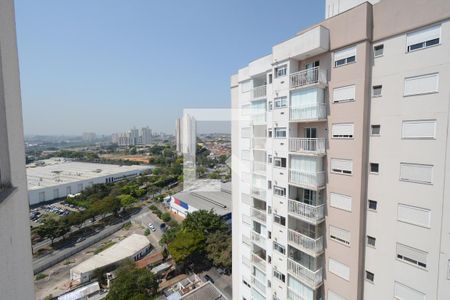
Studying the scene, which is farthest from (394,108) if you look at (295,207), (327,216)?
(295,207)

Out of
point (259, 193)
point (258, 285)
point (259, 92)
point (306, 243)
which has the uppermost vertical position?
point (259, 92)

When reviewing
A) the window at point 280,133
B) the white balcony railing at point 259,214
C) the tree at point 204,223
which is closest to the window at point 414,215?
the window at point 280,133

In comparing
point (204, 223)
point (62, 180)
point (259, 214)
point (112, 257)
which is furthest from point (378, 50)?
point (62, 180)

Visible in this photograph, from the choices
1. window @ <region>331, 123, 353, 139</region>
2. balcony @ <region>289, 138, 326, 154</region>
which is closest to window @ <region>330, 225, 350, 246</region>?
balcony @ <region>289, 138, 326, 154</region>

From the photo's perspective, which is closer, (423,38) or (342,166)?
(423,38)

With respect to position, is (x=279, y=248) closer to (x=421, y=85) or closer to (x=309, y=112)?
(x=309, y=112)

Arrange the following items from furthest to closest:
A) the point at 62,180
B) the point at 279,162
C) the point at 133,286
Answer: the point at 62,180 < the point at 133,286 < the point at 279,162

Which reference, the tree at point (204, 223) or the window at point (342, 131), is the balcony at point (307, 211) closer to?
the window at point (342, 131)
